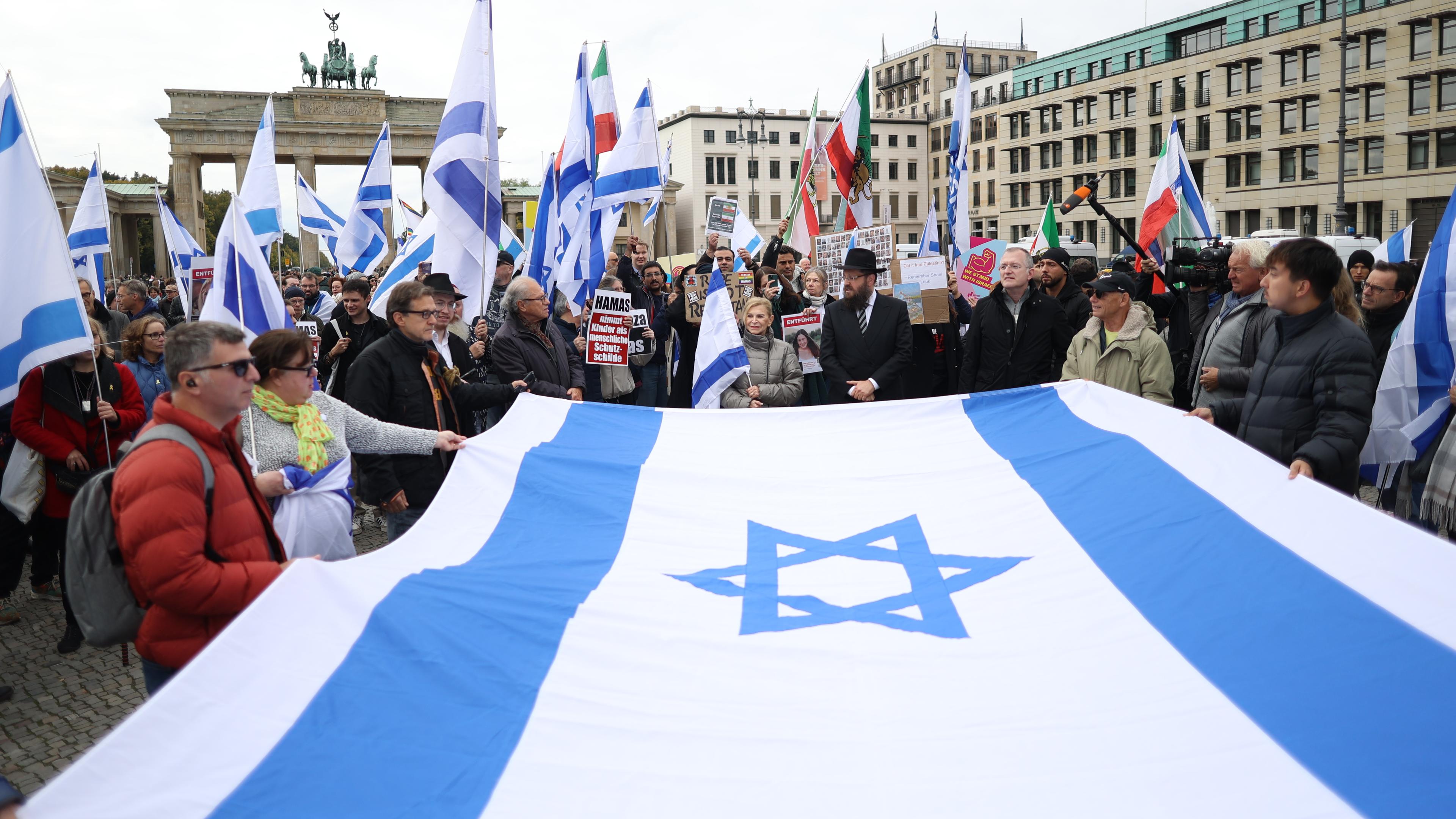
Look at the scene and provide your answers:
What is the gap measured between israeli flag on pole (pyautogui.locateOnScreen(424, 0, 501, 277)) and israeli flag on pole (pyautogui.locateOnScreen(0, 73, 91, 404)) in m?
2.55

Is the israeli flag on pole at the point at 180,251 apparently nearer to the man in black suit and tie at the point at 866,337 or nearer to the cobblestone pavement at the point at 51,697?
the cobblestone pavement at the point at 51,697

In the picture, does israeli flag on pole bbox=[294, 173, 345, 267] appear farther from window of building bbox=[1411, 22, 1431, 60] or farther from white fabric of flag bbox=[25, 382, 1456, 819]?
window of building bbox=[1411, 22, 1431, 60]

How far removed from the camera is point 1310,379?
394 centimetres

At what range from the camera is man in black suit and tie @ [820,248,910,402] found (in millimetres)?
6914

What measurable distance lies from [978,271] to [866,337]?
3412 mm

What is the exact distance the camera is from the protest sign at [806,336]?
774cm

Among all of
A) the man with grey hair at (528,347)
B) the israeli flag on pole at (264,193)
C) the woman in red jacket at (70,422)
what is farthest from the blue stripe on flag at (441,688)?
the israeli flag on pole at (264,193)

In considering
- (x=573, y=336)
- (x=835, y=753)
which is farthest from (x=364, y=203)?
(x=835, y=753)

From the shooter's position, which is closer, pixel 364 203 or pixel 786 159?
pixel 364 203

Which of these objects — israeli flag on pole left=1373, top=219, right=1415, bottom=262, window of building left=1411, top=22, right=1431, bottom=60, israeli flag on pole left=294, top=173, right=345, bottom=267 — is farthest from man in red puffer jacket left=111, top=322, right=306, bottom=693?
window of building left=1411, top=22, right=1431, bottom=60

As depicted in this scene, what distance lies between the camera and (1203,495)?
376 cm

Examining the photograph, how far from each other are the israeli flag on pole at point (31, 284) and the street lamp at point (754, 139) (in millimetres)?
81002

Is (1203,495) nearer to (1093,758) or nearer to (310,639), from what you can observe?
(1093,758)

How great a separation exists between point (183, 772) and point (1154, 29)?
75.1m
